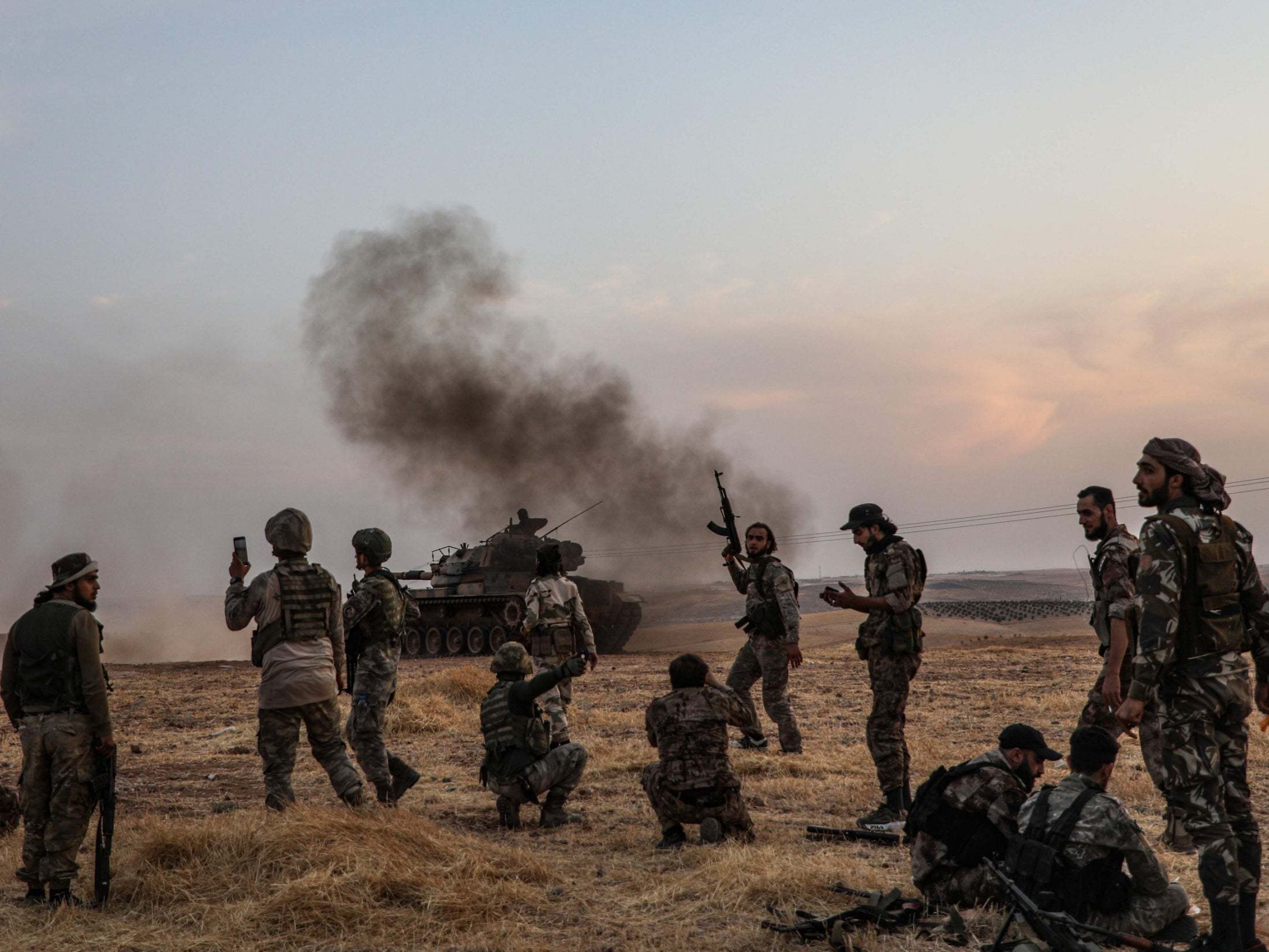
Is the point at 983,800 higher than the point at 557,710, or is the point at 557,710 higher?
the point at 557,710

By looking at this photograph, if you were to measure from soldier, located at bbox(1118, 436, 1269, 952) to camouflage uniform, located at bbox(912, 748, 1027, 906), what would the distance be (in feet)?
2.05

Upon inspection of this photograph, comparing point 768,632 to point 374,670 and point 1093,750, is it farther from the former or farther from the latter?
point 1093,750

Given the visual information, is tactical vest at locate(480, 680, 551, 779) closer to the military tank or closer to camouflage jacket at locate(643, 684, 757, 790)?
camouflage jacket at locate(643, 684, 757, 790)

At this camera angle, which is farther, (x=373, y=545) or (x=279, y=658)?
(x=373, y=545)

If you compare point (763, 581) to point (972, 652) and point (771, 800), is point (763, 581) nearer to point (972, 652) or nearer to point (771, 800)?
point (771, 800)

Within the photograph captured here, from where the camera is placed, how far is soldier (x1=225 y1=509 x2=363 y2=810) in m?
6.89

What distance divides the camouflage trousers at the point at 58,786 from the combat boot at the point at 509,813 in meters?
2.55

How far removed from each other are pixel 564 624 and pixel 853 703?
6232 millimetres

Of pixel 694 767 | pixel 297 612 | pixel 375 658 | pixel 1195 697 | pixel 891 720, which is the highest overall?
pixel 297 612

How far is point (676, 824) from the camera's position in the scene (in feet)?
22.2

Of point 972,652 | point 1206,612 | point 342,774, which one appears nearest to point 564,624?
point 342,774

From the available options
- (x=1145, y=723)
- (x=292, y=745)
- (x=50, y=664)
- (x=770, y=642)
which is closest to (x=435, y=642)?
(x=770, y=642)

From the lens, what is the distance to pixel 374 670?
26.0ft

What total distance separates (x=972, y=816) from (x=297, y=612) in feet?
12.8
